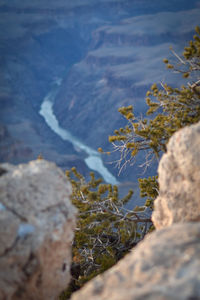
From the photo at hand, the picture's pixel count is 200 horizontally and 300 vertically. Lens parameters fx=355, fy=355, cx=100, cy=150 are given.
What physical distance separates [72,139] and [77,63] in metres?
42.1

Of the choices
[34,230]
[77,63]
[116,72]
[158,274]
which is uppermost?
[77,63]

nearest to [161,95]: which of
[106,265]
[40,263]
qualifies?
[106,265]

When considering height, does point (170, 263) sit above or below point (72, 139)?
below

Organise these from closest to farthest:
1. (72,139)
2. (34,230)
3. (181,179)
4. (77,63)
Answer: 1. (34,230)
2. (181,179)
3. (72,139)
4. (77,63)

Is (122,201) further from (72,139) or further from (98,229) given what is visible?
(72,139)

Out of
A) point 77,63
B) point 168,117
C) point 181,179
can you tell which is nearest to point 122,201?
point 168,117

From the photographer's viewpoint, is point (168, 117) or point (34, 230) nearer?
point (34, 230)

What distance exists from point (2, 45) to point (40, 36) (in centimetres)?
2124

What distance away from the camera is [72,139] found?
9519cm

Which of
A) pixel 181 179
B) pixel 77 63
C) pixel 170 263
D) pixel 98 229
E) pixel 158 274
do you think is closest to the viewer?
pixel 158 274

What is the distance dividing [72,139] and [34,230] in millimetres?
91619

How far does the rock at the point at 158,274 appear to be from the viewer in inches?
113

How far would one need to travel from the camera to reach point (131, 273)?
329cm

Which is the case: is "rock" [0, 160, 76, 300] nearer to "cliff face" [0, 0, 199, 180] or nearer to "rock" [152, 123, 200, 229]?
"rock" [152, 123, 200, 229]
